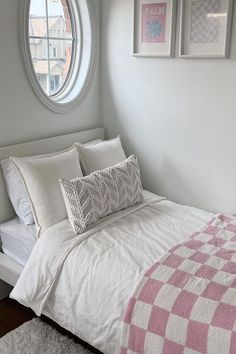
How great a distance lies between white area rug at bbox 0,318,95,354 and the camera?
1.97 m

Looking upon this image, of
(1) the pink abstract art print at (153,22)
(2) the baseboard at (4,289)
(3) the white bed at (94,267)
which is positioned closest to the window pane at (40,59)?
(3) the white bed at (94,267)

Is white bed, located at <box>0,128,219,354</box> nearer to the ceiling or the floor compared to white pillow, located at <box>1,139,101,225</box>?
nearer to the floor

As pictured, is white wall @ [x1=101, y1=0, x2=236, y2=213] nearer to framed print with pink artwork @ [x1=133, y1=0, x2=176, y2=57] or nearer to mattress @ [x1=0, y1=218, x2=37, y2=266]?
framed print with pink artwork @ [x1=133, y1=0, x2=176, y2=57]

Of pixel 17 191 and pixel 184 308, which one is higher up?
pixel 17 191

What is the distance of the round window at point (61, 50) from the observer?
249cm

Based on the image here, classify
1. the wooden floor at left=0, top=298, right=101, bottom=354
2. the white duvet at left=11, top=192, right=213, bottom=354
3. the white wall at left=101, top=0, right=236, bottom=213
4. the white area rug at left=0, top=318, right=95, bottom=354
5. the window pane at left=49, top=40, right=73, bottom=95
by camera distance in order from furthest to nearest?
the window pane at left=49, top=40, right=73, bottom=95 → the white wall at left=101, top=0, right=236, bottom=213 → the wooden floor at left=0, top=298, right=101, bottom=354 → the white area rug at left=0, top=318, right=95, bottom=354 → the white duvet at left=11, top=192, right=213, bottom=354

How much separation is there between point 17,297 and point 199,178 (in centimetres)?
139

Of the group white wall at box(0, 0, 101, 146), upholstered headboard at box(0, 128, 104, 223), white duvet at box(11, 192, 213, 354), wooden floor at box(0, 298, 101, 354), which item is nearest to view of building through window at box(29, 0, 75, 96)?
white wall at box(0, 0, 101, 146)

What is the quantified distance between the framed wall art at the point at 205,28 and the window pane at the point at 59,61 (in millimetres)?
849

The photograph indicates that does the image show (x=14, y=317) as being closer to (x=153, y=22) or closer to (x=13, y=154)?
(x=13, y=154)

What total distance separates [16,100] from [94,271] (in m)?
1.17

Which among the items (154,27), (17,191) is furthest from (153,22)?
(17,191)

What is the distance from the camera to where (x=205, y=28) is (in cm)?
231

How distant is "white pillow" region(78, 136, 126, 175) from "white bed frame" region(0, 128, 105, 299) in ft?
0.58
